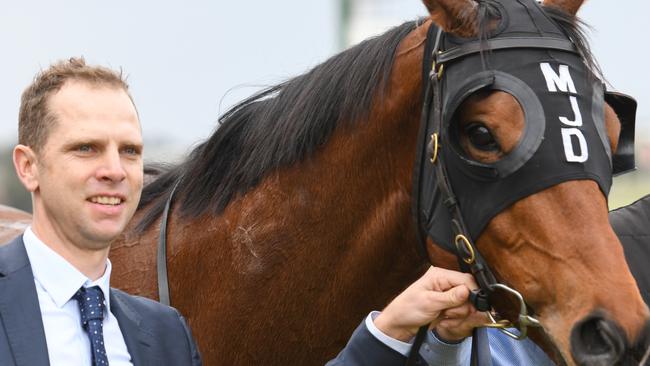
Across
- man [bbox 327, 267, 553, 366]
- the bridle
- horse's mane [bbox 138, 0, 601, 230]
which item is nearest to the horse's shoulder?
the bridle

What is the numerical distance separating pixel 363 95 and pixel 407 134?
20 centimetres

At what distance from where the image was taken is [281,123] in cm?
344

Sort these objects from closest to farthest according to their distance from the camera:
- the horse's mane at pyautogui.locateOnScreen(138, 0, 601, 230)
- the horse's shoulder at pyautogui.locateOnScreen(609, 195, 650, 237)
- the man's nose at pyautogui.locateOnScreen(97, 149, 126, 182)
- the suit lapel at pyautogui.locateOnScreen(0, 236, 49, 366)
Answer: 1. the suit lapel at pyautogui.locateOnScreen(0, 236, 49, 366)
2. the man's nose at pyautogui.locateOnScreen(97, 149, 126, 182)
3. the horse's mane at pyautogui.locateOnScreen(138, 0, 601, 230)
4. the horse's shoulder at pyautogui.locateOnScreen(609, 195, 650, 237)

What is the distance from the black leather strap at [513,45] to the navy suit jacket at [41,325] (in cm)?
113

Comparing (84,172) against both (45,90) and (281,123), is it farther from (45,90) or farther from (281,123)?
(281,123)

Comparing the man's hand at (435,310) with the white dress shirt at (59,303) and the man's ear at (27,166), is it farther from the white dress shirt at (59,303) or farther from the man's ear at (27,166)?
the man's ear at (27,166)

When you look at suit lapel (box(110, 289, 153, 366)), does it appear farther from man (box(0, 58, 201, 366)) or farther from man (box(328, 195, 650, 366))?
man (box(328, 195, 650, 366))

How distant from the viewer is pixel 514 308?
282cm

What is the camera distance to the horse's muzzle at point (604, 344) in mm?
2486

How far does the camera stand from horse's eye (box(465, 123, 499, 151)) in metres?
2.83

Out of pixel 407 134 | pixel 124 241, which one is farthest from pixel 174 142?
pixel 407 134

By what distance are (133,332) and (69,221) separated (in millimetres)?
339

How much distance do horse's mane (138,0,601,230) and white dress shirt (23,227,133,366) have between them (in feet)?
4.05

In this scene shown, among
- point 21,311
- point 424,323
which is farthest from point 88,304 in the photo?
point 424,323
